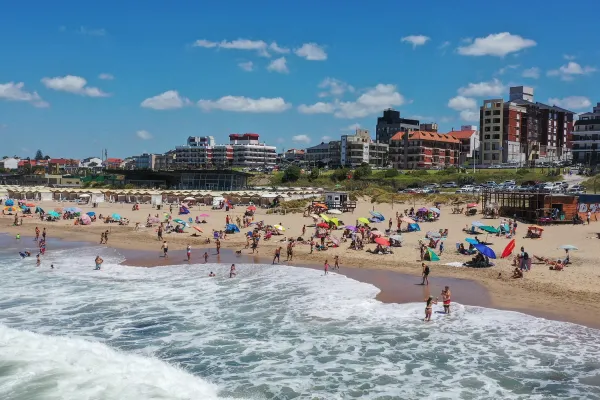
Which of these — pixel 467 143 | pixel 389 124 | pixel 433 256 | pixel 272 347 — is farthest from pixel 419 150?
pixel 272 347

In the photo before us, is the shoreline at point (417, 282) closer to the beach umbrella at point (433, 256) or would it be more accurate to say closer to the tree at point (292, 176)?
the beach umbrella at point (433, 256)

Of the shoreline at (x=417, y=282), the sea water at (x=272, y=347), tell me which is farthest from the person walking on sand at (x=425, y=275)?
the sea water at (x=272, y=347)

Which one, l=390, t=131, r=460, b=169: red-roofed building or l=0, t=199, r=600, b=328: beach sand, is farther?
l=390, t=131, r=460, b=169: red-roofed building

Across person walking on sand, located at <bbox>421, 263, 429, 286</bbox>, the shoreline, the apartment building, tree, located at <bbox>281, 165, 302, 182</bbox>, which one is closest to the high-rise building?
tree, located at <bbox>281, 165, 302, 182</bbox>

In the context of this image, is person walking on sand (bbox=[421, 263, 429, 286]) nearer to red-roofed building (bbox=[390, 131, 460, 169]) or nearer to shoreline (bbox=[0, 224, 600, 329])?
shoreline (bbox=[0, 224, 600, 329])

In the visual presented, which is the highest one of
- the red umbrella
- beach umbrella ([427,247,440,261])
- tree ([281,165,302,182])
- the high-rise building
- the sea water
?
the high-rise building

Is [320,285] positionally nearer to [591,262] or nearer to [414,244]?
[414,244]
